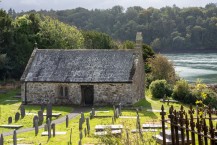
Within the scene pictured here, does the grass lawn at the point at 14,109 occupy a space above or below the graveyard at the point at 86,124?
below

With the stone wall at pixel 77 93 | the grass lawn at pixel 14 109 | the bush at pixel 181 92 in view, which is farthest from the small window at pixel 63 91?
the bush at pixel 181 92

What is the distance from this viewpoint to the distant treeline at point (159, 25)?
156m

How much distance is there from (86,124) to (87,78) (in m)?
13.2

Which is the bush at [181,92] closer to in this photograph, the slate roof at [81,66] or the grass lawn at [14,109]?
the slate roof at [81,66]

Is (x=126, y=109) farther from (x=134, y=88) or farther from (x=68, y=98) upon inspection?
(x=68, y=98)

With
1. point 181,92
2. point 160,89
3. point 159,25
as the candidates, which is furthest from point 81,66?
point 159,25

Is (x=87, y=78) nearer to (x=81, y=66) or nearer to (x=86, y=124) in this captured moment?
(x=81, y=66)

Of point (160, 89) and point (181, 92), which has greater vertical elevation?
point (160, 89)

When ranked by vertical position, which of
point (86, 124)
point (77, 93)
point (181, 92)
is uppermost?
point (77, 93)

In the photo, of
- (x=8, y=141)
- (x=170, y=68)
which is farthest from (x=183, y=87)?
(x=8, y=141)

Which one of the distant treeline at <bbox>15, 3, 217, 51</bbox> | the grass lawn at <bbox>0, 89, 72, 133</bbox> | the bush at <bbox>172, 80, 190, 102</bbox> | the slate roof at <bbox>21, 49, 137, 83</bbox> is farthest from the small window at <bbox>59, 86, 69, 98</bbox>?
the distant treeline at <bbox>15, 3, 217, 51</bbox>

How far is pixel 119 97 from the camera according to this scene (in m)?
38.3

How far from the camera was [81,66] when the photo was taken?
4078cm

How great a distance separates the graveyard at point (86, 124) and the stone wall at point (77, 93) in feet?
3.52
